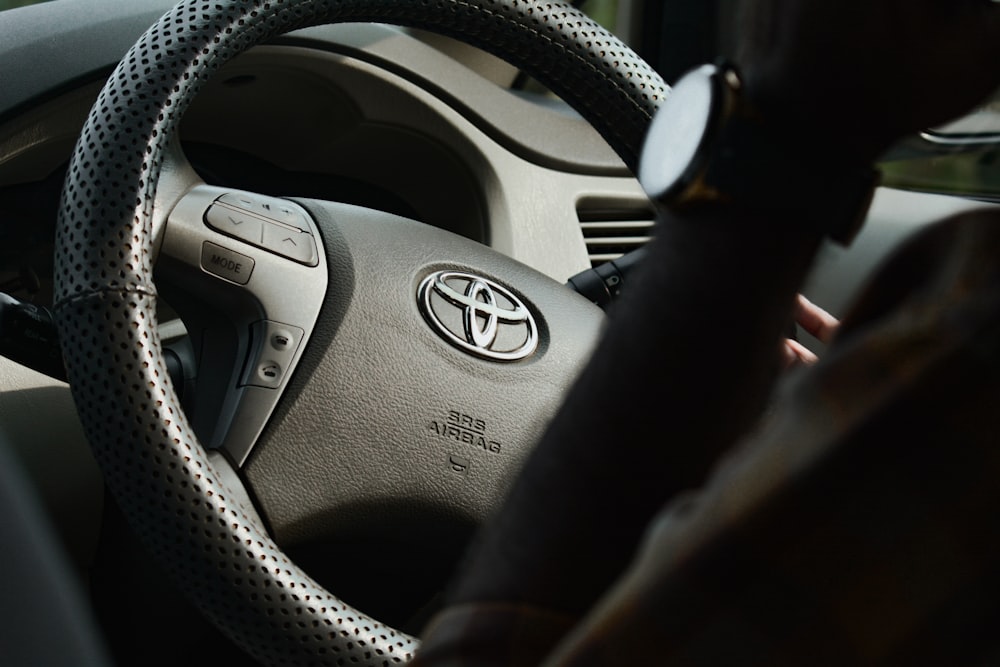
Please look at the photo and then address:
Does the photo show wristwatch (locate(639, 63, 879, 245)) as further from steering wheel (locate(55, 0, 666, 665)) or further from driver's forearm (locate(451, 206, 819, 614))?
steering wheel (locate(55, 0, 666, 665))

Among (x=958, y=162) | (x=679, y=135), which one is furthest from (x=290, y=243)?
(x=958, y=162)

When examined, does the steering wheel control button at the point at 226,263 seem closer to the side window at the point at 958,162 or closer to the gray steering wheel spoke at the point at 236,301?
the gray steering wheel spoke at the point at 236,301

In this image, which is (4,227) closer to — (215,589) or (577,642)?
(215,589)

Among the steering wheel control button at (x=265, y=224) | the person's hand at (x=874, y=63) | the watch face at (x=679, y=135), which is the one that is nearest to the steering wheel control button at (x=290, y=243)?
the steering wheel control button at (x=265, y=224)

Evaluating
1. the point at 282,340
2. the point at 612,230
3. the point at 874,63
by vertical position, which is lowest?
the point at 612,230

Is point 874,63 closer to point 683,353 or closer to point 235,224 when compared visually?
point 683,353

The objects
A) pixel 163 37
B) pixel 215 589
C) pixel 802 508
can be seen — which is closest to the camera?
pixel 802 508

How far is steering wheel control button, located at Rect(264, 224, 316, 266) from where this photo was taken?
0.83 metres

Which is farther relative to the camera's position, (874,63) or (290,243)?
(290,243)

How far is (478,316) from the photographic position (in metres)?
0.87

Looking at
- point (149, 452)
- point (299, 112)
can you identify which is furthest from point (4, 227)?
point (149, 452)

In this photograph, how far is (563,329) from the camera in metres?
0.90

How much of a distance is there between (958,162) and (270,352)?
3.56ft

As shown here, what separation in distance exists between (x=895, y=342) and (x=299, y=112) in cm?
109
